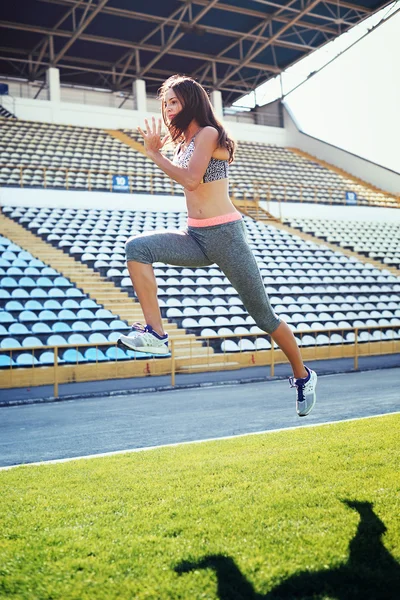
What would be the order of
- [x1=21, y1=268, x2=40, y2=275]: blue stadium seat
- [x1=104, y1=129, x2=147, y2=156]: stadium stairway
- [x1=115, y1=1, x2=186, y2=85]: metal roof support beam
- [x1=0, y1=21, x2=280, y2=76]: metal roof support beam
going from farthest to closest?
1. [x1=104, y1=129, x2=147, y2=156]: stadium stairway
2. [x1=115, y1=1, x2=186, y2=85]: metal roof support beam
3. [x1=0, y1=21, x2=280, y2=76]: metal roof support beam
4. [x1=21, y1=268, x2=40, y2=275]: blue stadium seat

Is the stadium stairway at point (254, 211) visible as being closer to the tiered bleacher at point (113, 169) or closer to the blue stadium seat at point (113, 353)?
the tiered bleacher at point (113, 169)

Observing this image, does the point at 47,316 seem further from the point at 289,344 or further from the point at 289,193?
the point at 289,193

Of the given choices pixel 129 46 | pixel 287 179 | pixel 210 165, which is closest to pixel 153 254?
pixel 210 165

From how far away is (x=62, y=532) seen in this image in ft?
8.70

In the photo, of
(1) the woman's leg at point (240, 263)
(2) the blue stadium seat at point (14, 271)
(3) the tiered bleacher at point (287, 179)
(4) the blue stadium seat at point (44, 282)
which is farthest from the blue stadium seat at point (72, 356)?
(3) the tiered bleacher at point (287, 179)

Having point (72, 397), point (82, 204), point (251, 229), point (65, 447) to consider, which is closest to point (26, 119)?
point (82, 204)

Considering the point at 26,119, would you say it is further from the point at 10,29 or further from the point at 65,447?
the point at 65,447

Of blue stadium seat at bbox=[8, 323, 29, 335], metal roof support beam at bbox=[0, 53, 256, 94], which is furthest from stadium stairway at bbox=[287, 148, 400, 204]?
blue stadium seat at bbox=[8, 323, 29, 335]

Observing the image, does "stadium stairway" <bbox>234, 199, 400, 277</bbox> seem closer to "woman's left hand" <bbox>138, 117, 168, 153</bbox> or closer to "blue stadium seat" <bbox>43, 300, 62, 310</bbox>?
"blue stadium seat" <bbox>43, 300, 62, 310</bbox>

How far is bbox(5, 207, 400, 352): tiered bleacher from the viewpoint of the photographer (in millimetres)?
14523

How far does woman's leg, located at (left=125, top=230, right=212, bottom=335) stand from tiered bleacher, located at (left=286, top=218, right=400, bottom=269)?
18.9 metres

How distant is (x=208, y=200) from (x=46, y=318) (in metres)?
10.1

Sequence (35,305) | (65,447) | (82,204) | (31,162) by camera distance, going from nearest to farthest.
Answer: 1. (65,447)
2. (35,305)
3. (82,204)
4. (31,162)

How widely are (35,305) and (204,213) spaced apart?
10.5 m
